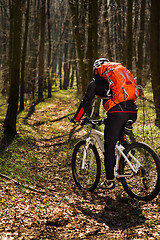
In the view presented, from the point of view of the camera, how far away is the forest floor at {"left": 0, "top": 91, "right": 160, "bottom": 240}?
3.57m

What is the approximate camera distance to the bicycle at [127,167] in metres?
4.17

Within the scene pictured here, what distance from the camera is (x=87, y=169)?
510 cm

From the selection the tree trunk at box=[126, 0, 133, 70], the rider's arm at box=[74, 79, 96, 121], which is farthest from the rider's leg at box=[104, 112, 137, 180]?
the tree trunk at box=[126, 0, 133, 70]

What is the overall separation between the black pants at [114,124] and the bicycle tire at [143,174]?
0.26 metres

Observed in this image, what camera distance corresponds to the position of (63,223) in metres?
3.89

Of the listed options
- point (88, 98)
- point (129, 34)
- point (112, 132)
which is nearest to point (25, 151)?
point (88, 98)

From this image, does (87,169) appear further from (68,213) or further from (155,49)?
(155,49)

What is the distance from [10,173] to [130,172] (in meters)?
2.92

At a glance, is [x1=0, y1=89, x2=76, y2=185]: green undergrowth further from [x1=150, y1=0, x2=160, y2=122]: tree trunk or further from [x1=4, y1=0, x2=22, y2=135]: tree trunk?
[x1=150, y1=0, x2=160, y2=122]: tree trunk

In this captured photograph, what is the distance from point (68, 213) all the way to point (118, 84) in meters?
2.35

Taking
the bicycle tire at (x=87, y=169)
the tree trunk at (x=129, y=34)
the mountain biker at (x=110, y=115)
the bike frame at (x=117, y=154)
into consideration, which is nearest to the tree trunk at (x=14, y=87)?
the tree trunk at (x=129, y=34)

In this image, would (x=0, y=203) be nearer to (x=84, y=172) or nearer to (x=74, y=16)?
(x=84, y=172)

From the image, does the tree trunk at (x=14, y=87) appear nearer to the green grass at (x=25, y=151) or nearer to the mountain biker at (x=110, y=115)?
the green grass at (x=25, y=151)

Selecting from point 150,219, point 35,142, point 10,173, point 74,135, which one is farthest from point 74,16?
point 150,219
